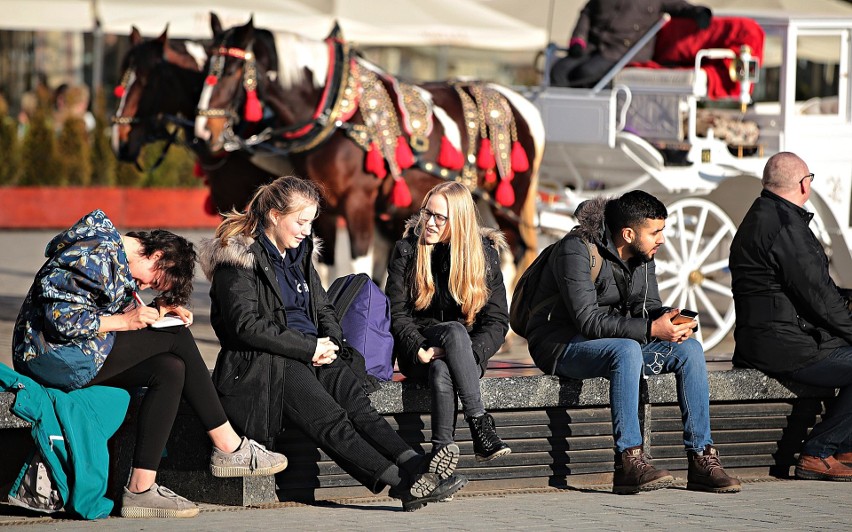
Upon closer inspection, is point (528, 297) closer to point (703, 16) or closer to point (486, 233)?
point (486, 233)

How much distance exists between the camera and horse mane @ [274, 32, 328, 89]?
29.6ft

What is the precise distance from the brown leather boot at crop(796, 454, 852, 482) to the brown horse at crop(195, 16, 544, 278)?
3.58m

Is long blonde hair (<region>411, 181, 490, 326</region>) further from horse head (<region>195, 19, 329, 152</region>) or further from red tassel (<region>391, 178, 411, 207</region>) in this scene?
horse head (<region>195, 19, 329, 152</region>)

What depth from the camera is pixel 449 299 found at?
5.86 metres

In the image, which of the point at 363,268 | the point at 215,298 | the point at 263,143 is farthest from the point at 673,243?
the point at 215,298

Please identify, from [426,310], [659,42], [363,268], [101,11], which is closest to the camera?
[426,310]

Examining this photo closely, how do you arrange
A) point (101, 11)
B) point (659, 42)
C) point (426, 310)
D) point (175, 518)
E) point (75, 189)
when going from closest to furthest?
point (175, 518)
point (426, 310)
point (659, 42)
point (101, 11)
point (75, 189)

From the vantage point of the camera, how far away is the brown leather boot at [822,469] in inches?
240

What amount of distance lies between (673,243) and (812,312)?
342 centimetres

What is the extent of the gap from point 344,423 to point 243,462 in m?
0.39

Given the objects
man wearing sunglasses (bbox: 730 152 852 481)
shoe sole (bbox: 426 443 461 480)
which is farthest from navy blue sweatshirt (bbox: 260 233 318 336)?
man wearing sunglasses (bbox: 730 152 852 481)

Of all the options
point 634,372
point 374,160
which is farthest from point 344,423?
point 374,160

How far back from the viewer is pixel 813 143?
9.45 m

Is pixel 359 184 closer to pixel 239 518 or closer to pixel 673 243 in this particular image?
pixel 673 243
